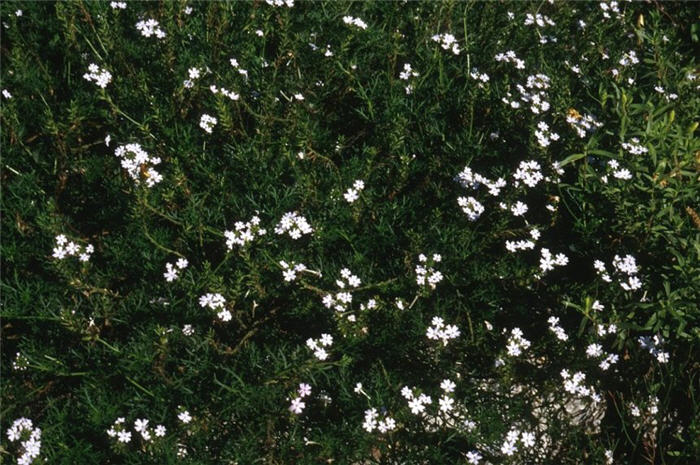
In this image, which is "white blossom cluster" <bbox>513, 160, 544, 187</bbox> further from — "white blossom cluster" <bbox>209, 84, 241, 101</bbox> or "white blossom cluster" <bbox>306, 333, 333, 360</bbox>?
"white blossom cluster" <bbox>209, 84, 241, 101</bbox>

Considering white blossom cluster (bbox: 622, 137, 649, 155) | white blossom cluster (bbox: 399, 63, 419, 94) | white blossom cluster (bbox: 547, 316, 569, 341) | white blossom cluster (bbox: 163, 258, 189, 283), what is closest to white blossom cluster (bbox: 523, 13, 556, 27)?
white blossom cluster (bbox: 399, 63, 419, 94)

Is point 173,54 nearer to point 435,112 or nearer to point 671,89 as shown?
point 435,112

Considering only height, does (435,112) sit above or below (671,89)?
below

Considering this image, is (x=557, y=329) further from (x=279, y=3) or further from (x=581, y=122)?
(x=279, y=3)

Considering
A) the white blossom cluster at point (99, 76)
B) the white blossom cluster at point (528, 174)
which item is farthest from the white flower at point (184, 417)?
the white blossom cluster at point (528, 174)

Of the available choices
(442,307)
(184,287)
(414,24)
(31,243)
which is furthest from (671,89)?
(31,243)

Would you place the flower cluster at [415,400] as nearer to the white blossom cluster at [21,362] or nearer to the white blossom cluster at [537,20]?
the white blossom cluster at [21,362]
